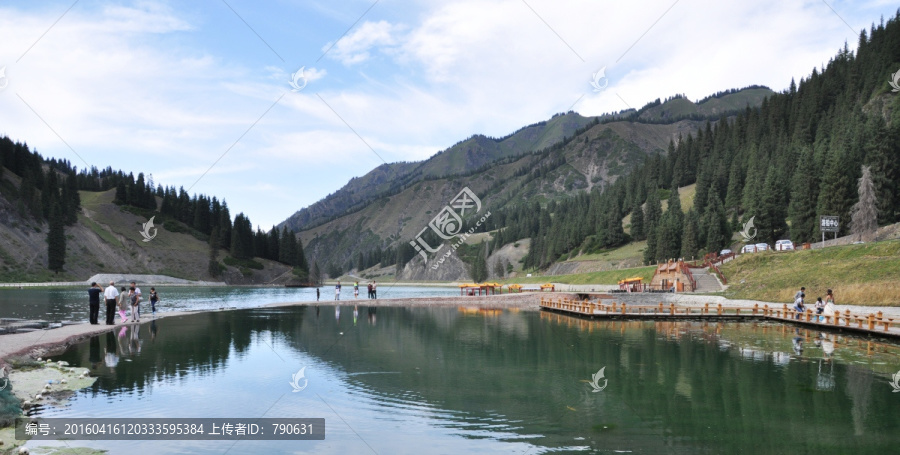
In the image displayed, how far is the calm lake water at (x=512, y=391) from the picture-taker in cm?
1403

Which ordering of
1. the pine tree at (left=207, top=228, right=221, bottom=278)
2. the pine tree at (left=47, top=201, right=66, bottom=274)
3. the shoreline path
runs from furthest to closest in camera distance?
the pine tree at (left=207, top=228, right=221, bottom=278), the pine tree at (left=47, top=201, right=66, bottom=274), the shoreline path

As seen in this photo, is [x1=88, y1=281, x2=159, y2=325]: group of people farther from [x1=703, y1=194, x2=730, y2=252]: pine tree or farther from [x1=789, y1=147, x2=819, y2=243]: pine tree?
[x1=703, y1=194, x2=730, y2=252]: pine tree

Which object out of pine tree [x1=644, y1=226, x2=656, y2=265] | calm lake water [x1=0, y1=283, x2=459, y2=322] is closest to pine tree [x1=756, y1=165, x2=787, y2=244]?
pine tree [x1=644, y1=226, x2=656, y2=265]

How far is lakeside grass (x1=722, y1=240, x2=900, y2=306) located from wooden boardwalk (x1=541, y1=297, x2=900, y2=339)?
405 centimetres

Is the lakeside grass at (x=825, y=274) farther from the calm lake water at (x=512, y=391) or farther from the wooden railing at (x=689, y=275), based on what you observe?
the calm lake water at (x=512, y=391)

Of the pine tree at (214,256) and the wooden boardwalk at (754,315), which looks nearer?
the wooden boardwalk at (754,315)

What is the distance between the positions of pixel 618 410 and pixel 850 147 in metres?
94.2

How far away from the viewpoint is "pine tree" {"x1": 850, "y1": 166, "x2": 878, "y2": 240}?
71375mm

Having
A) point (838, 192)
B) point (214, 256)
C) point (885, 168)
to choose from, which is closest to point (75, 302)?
point (838, 192)

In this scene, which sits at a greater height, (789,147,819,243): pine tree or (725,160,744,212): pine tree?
(725,160,744,212): pine tree

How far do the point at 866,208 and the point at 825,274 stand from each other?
96.1ft

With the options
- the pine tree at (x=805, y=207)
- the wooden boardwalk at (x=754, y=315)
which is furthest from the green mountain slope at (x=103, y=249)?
the pine tree at (x=805, y=207)

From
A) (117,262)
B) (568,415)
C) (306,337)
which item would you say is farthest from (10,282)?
(568,415)

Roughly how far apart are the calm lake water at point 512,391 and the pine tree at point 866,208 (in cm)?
4689
